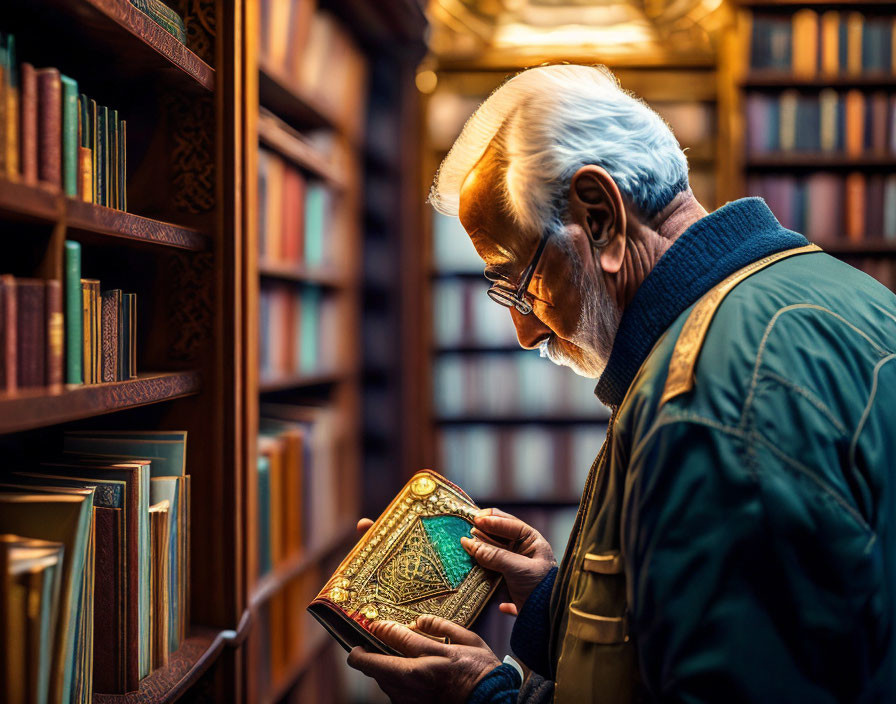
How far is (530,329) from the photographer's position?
47.9 inches

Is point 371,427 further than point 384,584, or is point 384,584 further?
point 371,427

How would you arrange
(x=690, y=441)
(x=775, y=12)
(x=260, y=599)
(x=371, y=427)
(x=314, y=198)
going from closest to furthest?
1. (x=690, y=441)
2. (x=260, y=599)
3. (x=314, y=198)
4. (x=775, y=12)
5. (x=371, y=427)

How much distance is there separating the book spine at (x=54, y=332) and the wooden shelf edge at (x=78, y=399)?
18 millimetres

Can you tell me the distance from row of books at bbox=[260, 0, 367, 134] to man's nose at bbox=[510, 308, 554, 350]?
1202mm

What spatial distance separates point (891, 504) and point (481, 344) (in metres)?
2.34

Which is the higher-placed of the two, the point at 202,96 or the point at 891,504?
the point at 202,96

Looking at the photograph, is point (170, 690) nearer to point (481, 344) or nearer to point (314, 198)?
point (314, 198)

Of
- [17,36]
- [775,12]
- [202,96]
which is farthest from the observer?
[775,12]

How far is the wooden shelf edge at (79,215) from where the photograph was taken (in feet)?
2.35

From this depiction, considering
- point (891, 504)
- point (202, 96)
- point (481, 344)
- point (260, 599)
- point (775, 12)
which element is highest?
point (775, 12)

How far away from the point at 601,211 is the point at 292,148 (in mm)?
1385

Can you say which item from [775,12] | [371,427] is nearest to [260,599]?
[371,427]

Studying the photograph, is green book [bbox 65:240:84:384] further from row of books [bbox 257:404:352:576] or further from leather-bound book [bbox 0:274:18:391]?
row of books [bbox 257:404:352:576]

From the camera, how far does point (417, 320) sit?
3029mm
